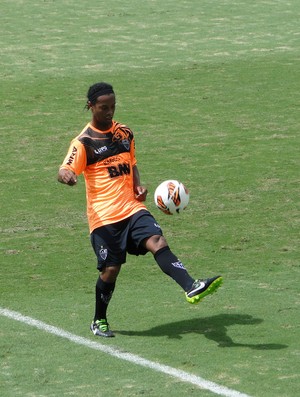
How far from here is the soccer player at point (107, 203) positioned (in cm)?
1029

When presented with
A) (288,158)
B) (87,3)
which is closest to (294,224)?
(288,158)

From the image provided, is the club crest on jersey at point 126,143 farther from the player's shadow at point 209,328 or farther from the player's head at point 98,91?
the player's shadow at point 209,328

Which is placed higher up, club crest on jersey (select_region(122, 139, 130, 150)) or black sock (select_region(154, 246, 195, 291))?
club crest on jersey (select_region(122, 139, 130, 150))

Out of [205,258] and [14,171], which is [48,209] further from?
[205,258]

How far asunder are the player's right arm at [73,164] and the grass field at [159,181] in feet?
4.88

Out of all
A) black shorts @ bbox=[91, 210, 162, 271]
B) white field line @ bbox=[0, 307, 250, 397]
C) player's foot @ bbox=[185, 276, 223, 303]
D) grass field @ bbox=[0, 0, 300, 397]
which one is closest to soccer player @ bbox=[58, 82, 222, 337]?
black shorts @ bbox=[91, 210, 162, 271]

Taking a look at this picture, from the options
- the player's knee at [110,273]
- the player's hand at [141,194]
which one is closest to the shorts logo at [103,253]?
the player's knee at [110,273]

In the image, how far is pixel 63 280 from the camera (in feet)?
39.5

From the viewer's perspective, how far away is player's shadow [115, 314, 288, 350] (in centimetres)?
1018

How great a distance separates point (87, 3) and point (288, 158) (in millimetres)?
12098

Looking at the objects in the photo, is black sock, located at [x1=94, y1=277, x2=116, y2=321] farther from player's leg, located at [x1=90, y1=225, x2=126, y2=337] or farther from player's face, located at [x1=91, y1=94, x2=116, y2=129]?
player's face, located at [x1=91, y1=94, x2=116, y2=129]

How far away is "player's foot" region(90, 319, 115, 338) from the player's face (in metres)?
1.85

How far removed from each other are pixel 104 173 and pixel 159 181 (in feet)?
17.7

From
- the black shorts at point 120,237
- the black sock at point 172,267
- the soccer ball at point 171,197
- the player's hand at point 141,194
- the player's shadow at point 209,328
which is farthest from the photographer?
the soccer ball at point 171,197
